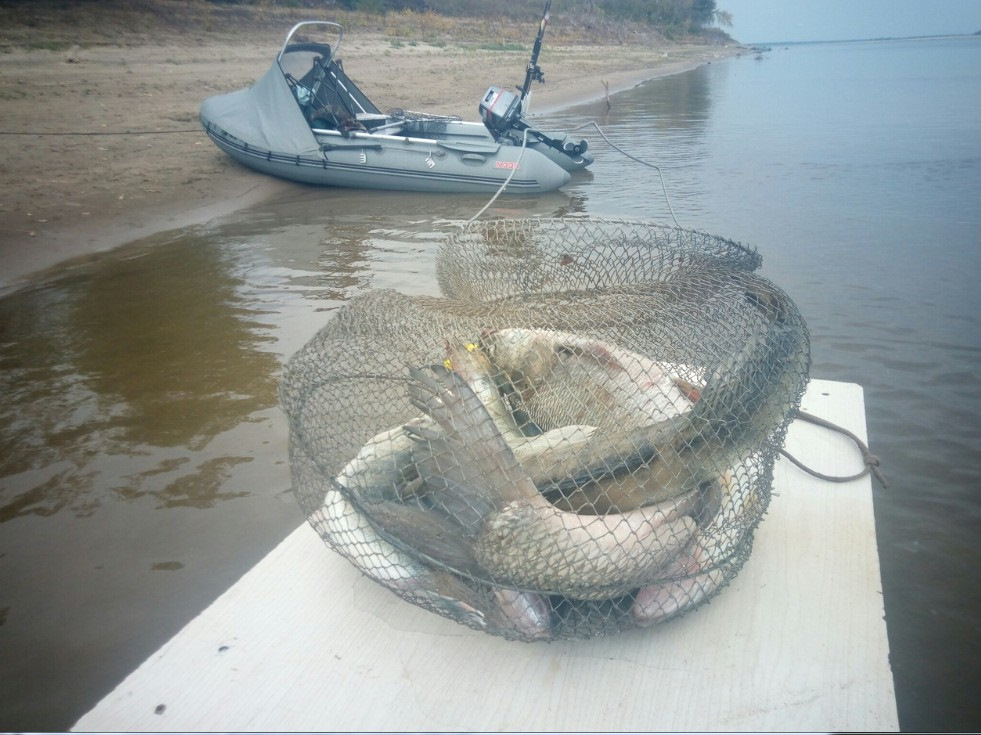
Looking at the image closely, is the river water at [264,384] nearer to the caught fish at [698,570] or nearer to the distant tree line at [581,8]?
the caught fish at [698,570]

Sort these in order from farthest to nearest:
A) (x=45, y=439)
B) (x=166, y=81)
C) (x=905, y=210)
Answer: (x=166, y=81) < (x=905, y=210) < (x=45, y=439)

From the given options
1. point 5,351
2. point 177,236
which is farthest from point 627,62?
point 5,351

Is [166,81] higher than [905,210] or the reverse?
higher

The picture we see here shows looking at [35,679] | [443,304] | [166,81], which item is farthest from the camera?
[166,81]

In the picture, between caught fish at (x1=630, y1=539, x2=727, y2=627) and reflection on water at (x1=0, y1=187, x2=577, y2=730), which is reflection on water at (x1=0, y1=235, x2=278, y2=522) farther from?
caught fish at (x1=630, y1=539, x2=727, y2=627)

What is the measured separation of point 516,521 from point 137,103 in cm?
1439

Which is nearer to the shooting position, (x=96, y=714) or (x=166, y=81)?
(x=96, y=714)

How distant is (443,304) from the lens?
3.51 metres

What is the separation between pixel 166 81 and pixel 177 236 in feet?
29.8

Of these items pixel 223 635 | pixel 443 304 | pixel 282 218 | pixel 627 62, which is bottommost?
pixel 627 62

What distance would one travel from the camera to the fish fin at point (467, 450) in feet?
7.32

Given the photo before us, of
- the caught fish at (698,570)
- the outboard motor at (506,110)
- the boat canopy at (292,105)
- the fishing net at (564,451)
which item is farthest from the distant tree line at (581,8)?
the caught fish at (698,570)

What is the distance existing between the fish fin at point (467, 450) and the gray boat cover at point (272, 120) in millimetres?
9006

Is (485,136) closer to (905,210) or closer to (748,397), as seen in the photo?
(905,210)
